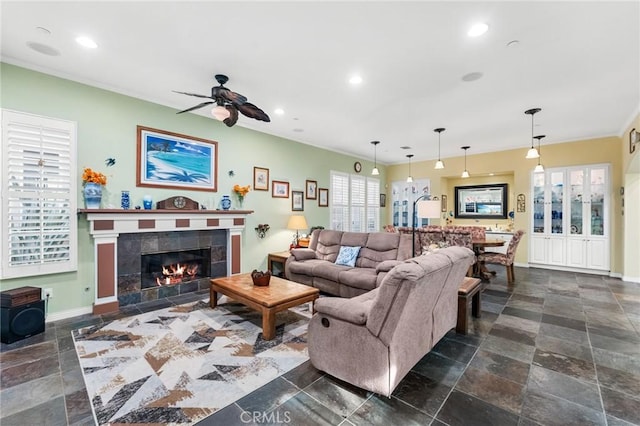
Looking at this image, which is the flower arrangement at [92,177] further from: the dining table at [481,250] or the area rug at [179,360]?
the dining table at [481,250]

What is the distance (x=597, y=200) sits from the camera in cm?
585

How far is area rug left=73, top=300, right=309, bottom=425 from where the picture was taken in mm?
1938

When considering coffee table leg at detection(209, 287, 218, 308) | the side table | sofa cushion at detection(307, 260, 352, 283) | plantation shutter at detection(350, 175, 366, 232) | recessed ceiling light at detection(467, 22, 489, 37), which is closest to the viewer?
recessed ceiling light at detection(467, 22, 489, 37)

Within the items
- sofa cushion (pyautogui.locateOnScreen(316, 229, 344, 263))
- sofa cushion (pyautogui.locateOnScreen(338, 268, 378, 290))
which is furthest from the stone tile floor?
sofa cushion (pyautogui.locateOnScreen(316, 229, 344, 263))

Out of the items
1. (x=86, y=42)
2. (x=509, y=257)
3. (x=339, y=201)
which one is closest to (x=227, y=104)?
(x=86, y=42)

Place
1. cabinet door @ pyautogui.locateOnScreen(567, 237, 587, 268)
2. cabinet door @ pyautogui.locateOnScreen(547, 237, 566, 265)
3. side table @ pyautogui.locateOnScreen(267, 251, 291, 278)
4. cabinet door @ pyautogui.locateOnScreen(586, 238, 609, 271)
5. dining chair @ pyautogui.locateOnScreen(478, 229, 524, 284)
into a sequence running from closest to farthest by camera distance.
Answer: dining chair @ pyautogui.locateOnScreen(478, 229, 524, 284) < side table @ pyautogui.locateOnScreen(267, 251, 291, 278) < cabinet door @ pyautogui.locateOnScreen(586, 238, 609, 271) < cabinet door @ pyautogui.locateOnScreen(567, 237, 587, 268) < cabinet door @ pyautogui.locateOnScreen(547, 237, 566, 265)

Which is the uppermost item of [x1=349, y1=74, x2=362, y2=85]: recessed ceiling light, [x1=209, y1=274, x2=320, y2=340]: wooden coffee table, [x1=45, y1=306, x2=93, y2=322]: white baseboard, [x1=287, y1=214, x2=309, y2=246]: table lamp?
[x1=349, y1=74, x2=362, y2=85]: recessed ceiling light

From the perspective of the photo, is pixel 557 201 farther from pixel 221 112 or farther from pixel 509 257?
pixel 221 112

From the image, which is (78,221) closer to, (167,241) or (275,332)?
(167,241)

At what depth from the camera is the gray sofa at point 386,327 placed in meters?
1.87

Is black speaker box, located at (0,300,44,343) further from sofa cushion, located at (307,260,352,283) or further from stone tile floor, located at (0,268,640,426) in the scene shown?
sofa cushion, located at (307,260,352,283)

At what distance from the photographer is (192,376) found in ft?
7.49
